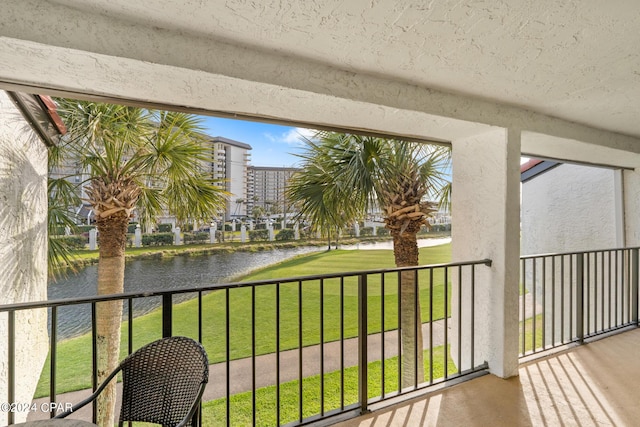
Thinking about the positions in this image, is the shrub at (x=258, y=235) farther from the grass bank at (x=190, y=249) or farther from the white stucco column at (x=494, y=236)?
the white stucco column at (x=494, y=236)

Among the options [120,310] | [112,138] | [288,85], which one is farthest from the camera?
[120,310]

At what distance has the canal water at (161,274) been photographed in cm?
289

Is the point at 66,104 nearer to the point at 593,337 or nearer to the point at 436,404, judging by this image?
the point at 436,404

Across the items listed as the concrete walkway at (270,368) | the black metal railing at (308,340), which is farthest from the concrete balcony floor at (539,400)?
the concrete walkway at (270,368)

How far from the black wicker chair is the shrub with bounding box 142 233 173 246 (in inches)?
77.3

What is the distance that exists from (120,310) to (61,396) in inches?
51.0

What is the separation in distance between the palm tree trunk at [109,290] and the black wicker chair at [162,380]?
226 centimetres

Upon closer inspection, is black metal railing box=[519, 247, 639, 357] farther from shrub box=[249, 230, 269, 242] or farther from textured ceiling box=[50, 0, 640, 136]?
shrub box=[249, 230, 269, 242]

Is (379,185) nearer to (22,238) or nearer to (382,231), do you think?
(382,231)

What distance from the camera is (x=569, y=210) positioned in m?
4.93

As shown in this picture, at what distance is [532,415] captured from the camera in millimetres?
1979

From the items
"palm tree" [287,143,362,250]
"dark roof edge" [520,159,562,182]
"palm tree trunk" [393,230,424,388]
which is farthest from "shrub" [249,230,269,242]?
"dark roof edge" [520,159,562,182]

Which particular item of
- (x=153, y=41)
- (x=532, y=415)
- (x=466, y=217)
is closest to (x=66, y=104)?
(x=153, y=41)

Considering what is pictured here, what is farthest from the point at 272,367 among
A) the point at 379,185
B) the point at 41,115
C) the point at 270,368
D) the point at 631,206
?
the point at 631,206
